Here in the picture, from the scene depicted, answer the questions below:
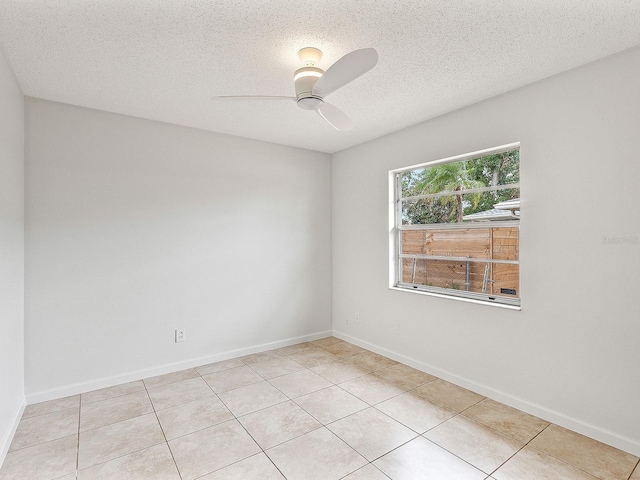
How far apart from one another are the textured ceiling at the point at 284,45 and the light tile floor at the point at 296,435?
2.40 metres

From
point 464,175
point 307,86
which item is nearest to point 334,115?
point 307,86

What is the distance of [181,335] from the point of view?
3.37m

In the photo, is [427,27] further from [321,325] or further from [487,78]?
[321,325]

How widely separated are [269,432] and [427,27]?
2.62 m

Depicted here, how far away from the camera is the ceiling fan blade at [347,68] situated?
5.11 feet

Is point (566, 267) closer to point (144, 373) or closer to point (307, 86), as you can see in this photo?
point (307, 86)

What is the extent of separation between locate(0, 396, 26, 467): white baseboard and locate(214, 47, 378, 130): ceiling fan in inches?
95.5

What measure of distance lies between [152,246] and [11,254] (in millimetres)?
1053

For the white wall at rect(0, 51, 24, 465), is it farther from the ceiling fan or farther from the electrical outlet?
the ceiling fan

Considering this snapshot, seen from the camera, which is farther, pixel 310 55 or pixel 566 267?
pixel 566 267

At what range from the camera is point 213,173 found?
3562 mm

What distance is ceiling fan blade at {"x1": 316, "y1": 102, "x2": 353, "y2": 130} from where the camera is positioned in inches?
84.2

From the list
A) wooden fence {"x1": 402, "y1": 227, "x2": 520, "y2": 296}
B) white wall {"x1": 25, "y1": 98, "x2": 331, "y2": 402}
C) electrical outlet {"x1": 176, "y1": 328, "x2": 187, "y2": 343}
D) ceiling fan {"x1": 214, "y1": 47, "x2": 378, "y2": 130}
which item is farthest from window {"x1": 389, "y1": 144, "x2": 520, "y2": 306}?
electrical outlet {"x1": 176, "y1": 328, "x2": 187, "y2": 343}

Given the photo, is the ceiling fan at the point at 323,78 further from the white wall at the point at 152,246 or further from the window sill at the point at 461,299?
the window sill at the point at 461,299
